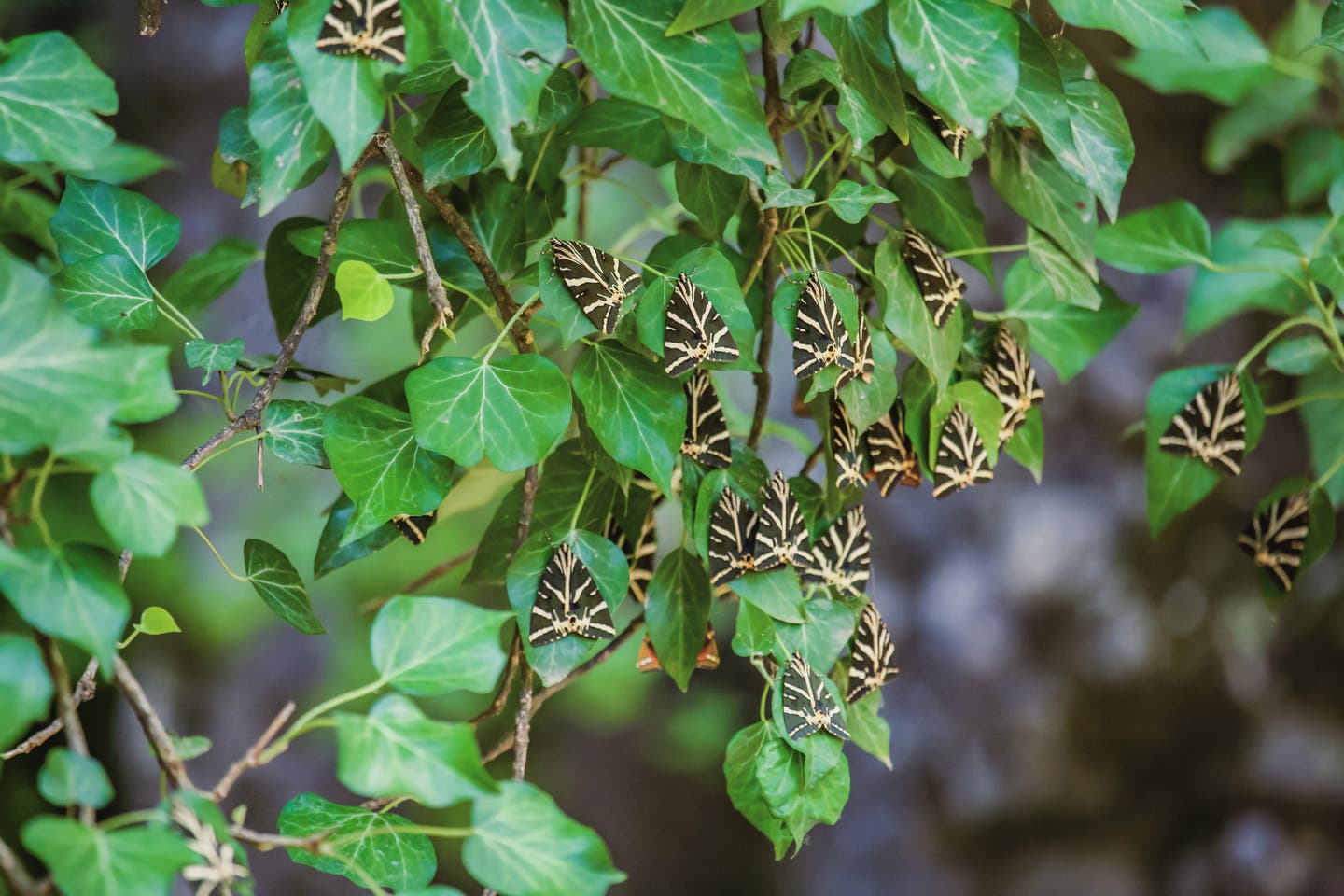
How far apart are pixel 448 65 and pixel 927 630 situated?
4.02 ft

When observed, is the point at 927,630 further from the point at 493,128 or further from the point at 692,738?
the point at 493,128

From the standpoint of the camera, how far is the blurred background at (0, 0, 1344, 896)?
5.10ft

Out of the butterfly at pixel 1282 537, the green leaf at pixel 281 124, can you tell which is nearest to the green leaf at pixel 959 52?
the green leaf at pixel 281 124

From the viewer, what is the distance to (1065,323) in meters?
0.79

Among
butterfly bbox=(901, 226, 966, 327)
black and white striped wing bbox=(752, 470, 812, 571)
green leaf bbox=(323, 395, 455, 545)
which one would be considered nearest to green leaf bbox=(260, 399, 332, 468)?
green leaf bbox=(323, 395, 455, 545)

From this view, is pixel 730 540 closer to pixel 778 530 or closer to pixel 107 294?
pixel 778 530

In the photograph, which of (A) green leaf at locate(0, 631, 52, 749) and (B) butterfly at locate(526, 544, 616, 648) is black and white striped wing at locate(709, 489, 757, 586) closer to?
Result: (B) butterfly at locate(526, 544, 616, 648)

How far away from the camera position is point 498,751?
0.72 m

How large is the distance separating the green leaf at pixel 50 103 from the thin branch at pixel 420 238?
15 centimetres

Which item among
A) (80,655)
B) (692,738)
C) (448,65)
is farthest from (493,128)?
(692,738)

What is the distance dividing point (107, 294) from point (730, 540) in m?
0.38

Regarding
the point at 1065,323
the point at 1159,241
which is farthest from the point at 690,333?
the point at 1159,241

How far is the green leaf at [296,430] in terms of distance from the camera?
1.97ft

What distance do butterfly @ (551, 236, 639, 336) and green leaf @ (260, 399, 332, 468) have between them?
165mm
